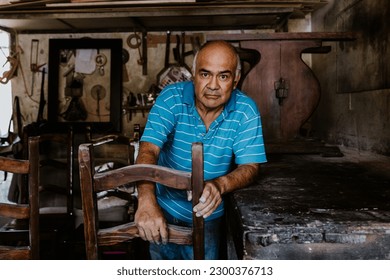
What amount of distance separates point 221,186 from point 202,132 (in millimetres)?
410

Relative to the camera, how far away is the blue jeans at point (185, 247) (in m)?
1.85

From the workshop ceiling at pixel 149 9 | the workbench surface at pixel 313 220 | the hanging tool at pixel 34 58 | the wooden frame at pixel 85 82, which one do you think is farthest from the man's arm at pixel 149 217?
the hanging tool at pixel 34 58

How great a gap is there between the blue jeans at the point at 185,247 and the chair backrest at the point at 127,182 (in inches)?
25.9

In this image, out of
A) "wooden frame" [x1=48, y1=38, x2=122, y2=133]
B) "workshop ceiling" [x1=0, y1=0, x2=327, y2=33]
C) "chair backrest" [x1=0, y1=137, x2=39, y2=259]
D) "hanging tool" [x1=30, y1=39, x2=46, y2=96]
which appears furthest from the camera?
"hanging tool" [x1=30, y1=39, x2=46, y2=96]

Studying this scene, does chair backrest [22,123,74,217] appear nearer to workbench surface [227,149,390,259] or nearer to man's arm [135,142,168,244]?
man's arm [135,142,168,244]

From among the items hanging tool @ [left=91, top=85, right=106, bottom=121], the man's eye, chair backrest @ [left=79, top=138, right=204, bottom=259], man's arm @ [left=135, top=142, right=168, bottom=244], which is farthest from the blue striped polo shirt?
hanging tool @ [left=91, top=85, right=106, bottom=121]

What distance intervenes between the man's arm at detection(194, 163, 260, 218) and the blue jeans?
423 millimetres

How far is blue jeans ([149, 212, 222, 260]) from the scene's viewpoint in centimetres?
185

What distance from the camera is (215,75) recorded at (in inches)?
65.3

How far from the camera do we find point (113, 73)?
16.3ft

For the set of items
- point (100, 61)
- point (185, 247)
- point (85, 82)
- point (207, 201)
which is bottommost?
point (185, 247)

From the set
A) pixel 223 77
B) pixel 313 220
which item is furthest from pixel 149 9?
pixel 313 220

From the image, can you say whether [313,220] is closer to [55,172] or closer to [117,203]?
[117,203]
